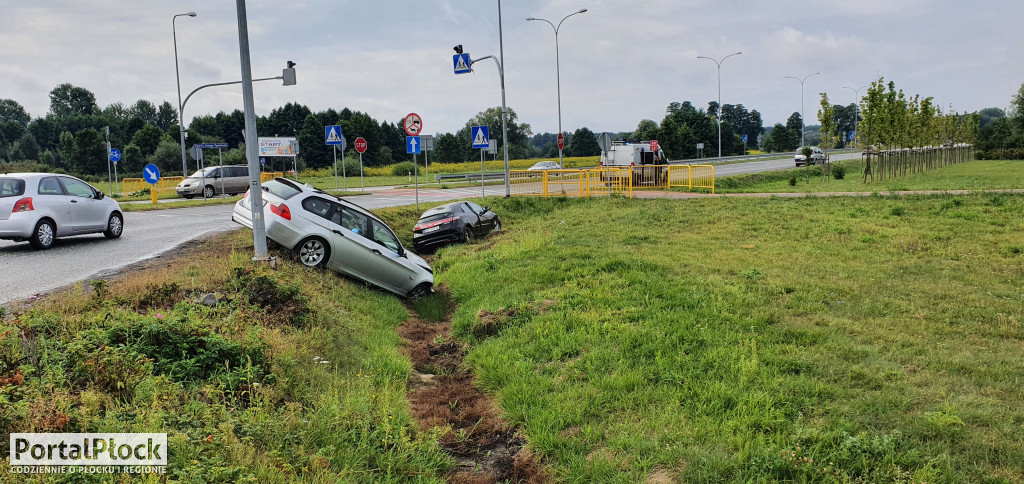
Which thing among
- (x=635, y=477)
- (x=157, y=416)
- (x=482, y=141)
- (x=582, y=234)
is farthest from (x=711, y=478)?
(x=482, y=141)

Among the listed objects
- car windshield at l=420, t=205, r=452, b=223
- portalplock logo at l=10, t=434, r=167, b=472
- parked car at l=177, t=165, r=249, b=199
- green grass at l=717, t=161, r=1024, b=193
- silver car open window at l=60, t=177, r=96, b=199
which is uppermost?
parked car at l=177, t=165, r=249, b=199

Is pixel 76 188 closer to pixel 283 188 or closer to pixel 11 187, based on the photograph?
pixel 11 187

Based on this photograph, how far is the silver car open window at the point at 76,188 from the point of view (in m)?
12.3

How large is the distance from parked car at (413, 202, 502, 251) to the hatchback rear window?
5.76 m

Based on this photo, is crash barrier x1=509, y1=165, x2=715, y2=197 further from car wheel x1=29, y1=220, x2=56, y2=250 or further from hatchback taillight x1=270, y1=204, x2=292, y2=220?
car wheel x1=29, y1=220, x2=56, y2=250

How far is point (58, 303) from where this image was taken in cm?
617

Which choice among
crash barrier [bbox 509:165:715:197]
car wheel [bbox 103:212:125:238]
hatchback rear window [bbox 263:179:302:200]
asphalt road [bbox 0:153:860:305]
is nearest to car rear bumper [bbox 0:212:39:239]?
asphalt road [bbox 0:153:860:305]

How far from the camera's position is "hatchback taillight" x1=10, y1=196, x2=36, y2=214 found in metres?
11.0

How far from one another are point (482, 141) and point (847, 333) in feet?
56.6

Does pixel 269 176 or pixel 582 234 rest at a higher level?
pixel 269 176

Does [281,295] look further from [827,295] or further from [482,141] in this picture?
[482,141]

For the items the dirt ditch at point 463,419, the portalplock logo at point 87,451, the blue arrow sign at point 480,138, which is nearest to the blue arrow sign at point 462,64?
the blue arrow sign at point 480,138

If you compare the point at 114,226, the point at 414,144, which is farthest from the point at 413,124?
the point at 114,226

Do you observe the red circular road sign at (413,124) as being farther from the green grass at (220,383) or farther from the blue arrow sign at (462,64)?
the green grass at (220,383)
